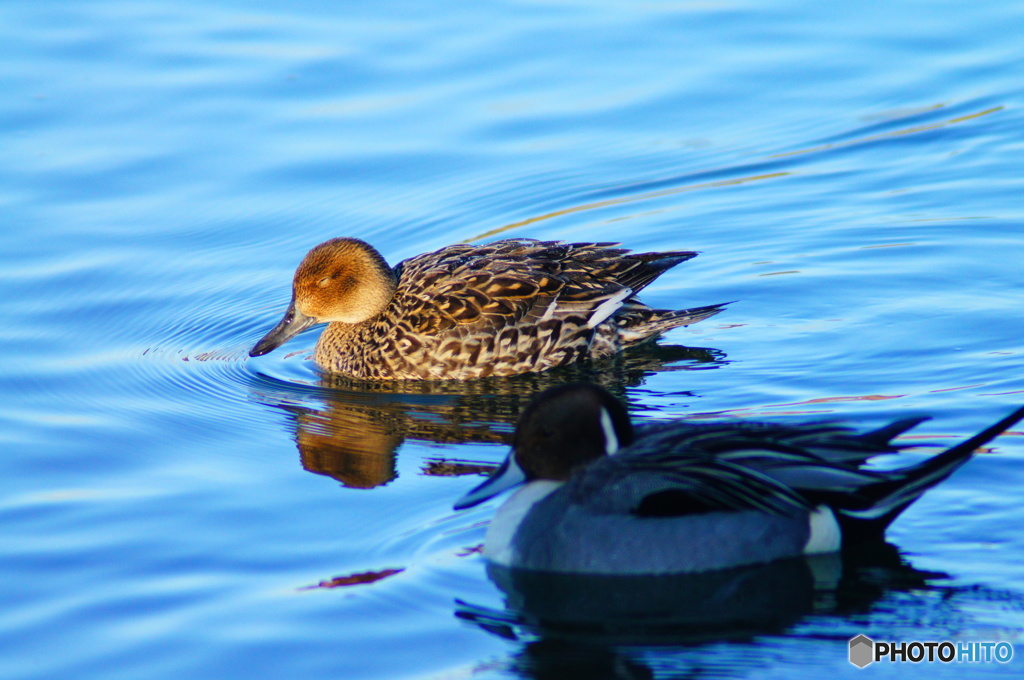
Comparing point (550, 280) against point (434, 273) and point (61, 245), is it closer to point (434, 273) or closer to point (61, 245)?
point (434, 273)

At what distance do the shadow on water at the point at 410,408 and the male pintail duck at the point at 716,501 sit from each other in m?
1.35

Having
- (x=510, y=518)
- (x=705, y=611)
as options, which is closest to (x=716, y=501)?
(x=705, y=611)

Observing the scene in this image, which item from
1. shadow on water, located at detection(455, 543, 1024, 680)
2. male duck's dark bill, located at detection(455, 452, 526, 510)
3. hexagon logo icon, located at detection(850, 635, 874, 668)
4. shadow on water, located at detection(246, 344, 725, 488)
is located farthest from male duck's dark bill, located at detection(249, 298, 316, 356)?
hexagon logo icon, located at detection(850, 635, 874, 668)

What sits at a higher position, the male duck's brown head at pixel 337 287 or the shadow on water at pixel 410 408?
the male duck's brown head at pixel 337 287

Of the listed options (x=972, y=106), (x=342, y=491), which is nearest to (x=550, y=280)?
(x=342, y=491)

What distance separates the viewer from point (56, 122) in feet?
42.1

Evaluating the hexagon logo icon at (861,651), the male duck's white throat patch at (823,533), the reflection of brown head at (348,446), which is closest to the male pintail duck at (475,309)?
the reflection of brown head at (348,446)

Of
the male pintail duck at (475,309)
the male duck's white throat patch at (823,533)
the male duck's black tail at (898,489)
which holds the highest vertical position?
the male pintail duck at (475,309)

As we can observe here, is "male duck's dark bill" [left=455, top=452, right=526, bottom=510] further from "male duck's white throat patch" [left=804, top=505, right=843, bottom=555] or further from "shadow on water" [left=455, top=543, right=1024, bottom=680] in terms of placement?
"male duck's white throat patch" [left=804, top=505, right=843, bottom=555]

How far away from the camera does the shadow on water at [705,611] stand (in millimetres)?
5613

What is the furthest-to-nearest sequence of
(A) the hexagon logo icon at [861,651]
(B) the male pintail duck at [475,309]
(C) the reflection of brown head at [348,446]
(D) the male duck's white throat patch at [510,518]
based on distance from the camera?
(B) the male pintail duck at [475,309], (C) the reflection of brown head at [348,446], (D) the male duck's white throat patch at [510,518], (A) the hexagon logo icon at [861,651]

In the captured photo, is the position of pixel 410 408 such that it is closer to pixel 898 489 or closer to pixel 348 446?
pixel 348 446

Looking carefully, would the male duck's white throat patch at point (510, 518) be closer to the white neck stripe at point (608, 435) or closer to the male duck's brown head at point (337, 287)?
the white neck stripe at point (608, 435)

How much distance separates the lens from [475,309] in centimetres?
937
